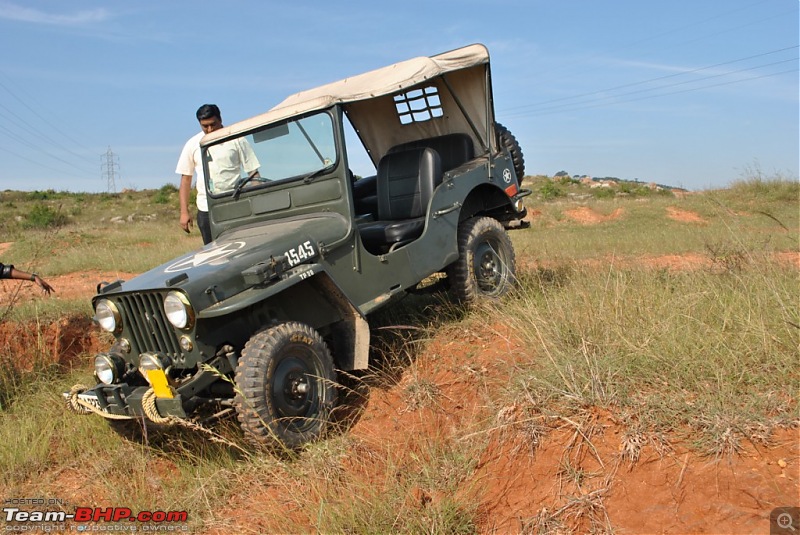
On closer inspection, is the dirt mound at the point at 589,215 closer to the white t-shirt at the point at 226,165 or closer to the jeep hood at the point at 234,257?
the white t-shirt at the point at 226,165

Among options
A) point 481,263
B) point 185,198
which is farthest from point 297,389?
point 185,198

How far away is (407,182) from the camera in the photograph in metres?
5.80

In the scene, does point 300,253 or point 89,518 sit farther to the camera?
point 300,253

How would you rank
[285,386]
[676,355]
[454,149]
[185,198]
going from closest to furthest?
[676,355]
[285,386]
[454,149]
[185,198]

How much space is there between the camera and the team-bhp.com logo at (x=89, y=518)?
3.58 metres

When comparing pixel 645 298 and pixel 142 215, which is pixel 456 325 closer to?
pixel 645 298

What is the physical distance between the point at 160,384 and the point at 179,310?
44 cm

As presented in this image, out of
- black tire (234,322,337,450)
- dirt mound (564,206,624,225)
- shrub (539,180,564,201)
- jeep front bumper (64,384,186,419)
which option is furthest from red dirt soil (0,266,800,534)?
shrub (539,180,564,201)

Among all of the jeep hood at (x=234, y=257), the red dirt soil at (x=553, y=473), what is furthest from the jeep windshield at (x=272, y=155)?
the red dirt soil at (x=553, y=473)

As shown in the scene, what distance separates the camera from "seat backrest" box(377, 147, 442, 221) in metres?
5.63

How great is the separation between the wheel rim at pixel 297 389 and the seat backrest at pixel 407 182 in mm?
2069

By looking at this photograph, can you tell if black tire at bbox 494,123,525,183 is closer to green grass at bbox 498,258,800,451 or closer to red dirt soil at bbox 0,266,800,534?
green grass at bbox 498,258,800,451

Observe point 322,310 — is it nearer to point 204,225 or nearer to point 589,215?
point 204,225

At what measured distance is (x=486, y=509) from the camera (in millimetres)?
3092
